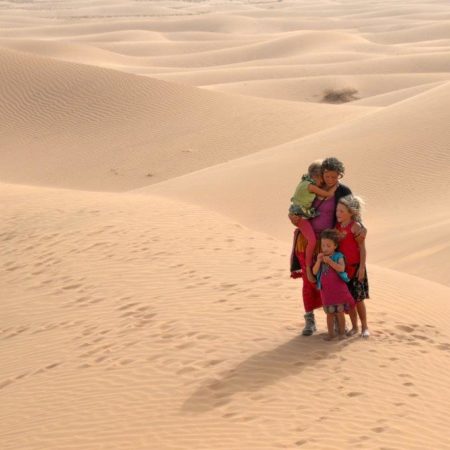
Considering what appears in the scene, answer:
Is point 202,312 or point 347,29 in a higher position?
point 347,29

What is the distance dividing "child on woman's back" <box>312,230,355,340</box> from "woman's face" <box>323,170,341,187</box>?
1.34ft

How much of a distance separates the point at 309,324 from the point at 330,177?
142cm

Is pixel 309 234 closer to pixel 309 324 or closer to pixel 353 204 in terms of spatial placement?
pixel 353 204

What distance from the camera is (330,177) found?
7336 mm

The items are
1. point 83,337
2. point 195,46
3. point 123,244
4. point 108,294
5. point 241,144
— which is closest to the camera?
point 83,337

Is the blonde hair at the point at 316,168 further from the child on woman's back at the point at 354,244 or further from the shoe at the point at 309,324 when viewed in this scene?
the shoe at the point at 309,324

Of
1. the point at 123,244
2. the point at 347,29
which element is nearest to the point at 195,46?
the point at 347,29

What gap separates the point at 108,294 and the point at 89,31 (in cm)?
5838

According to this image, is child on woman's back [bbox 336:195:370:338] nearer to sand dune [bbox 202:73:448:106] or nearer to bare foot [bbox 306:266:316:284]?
bare foot [bbox 306:266:316:284]

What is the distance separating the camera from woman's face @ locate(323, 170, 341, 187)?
7.30 m

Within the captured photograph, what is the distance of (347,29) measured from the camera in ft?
230

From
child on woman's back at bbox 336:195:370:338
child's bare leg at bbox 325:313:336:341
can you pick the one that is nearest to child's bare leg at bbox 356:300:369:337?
child on woman's back at bbox 336:195:370:338

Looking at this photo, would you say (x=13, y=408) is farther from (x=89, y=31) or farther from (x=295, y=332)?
(x=89, y=31)

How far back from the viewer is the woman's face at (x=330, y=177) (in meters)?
7.30
